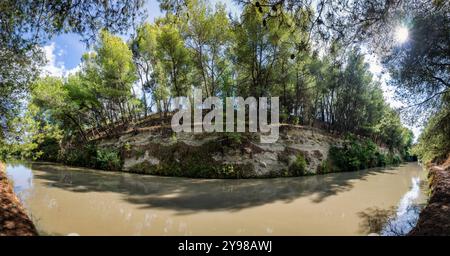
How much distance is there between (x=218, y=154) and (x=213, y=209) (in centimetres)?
803

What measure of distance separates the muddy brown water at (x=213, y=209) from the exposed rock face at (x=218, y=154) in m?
3.64

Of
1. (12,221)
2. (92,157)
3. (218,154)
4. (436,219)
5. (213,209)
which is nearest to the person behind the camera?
(12,221)

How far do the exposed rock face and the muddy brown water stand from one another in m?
3.64

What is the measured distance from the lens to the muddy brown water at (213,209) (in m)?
5.54

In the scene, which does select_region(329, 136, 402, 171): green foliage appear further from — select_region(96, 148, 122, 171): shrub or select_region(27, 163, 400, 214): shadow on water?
select_region(96, 148, 122, 171): shrub

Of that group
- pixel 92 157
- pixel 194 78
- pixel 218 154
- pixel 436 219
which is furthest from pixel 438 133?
pixel 92 157

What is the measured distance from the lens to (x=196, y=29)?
1700cm

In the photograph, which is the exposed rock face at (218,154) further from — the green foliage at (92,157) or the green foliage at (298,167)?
the green foliage at (92,157)

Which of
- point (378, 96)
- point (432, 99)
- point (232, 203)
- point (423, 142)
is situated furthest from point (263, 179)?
point (378, 96)

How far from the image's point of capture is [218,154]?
15289 mm

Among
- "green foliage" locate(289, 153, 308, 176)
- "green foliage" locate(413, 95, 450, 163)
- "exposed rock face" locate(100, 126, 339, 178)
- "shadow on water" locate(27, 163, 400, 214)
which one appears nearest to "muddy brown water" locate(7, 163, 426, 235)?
"shadow on water" locate(27, 163, 400, 214)

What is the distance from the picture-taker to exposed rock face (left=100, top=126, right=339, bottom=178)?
14703 millimetres

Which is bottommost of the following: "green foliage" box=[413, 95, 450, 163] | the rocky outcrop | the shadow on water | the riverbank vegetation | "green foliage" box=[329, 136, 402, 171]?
the shadow on water

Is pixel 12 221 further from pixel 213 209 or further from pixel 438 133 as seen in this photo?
pixel 438 133
